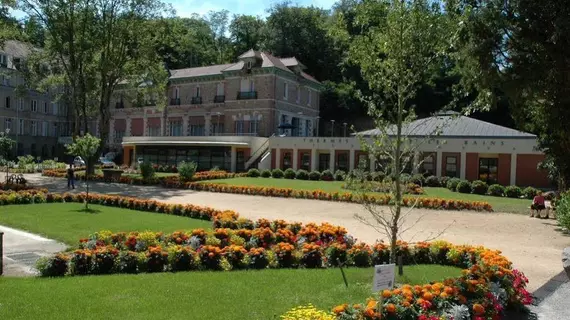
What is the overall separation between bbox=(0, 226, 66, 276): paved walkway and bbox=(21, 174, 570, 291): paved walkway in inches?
291

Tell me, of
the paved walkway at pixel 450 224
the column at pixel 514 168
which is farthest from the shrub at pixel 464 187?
the paved walkway at pixel 450 224

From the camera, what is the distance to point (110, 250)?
948 centimetres

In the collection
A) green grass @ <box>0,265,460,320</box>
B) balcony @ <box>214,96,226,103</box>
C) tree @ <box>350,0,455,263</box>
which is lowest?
green grass @ <box>0,265,460,320</box>

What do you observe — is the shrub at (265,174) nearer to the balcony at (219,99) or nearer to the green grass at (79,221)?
the balcony at (219,99)

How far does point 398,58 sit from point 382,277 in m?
3.72

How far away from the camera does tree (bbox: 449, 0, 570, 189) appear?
→ 1573 centimetres

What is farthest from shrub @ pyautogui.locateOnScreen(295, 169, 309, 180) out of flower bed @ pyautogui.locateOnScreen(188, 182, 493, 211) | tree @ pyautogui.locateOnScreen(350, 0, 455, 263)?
tree @ pyautogui.locateOnScreen(350, 0, 455, 263)

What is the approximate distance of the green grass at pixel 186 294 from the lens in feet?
21.8

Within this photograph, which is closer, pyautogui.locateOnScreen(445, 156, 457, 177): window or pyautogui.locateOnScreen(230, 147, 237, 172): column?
pyautogui.locateOnScreen(445, 156, 457, 177): window

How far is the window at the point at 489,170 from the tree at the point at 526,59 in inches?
608

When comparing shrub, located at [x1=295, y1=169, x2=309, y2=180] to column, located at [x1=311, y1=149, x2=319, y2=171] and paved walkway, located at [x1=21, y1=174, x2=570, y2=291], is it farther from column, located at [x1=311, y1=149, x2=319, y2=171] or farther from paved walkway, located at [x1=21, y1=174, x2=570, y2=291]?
paved walkway, located at [x1=21, y1=174, x2=570, y2=291]

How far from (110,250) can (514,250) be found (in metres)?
9.94

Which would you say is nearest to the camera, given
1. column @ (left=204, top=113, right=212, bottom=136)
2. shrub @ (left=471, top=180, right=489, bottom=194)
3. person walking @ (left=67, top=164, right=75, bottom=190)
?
person walking @ (left=67, top=164, right=75, bottom=190)

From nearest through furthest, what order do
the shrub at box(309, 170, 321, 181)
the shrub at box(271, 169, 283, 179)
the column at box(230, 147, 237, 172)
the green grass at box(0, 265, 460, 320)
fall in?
the green grass at box(0, 265, 460, 320) < the shrub at box(309, 170, 321, 181) < the shrub at box(271, 169, 283, 179) < the column at box(230, 147, 237, 172)
